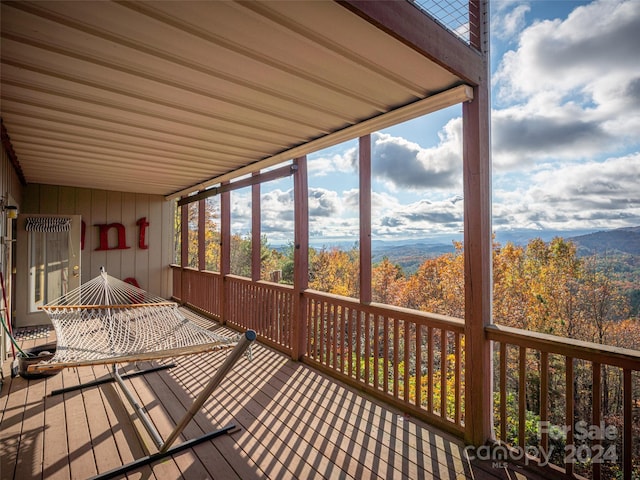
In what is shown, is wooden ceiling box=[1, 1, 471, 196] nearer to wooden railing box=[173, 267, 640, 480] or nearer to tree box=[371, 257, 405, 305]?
wooden railing box=[173, 267, 640, 480]

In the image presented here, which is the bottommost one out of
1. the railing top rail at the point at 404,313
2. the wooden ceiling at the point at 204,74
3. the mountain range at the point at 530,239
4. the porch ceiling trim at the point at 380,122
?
the railing top rail at the point at 404,313

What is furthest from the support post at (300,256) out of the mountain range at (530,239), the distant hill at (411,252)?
the distant hill at (411,252)

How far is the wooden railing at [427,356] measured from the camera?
72.3 inches

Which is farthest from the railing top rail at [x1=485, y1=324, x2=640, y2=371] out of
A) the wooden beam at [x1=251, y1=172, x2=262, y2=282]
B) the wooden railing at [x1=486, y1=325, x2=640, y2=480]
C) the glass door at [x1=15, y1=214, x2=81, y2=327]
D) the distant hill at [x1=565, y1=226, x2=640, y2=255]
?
the distant hill at [x1=565, y1=226, x2=640, y2=255]

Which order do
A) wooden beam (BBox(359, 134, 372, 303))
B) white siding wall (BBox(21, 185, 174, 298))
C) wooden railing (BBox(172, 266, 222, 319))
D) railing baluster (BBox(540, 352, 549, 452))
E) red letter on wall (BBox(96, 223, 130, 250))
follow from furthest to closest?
red letter on wall (BBox(96, 223, 130, 250)) < white siding wall (BBox(21, 185, 174, 298)) < wooden railing (BBox(172, 266, 222, 319)) < wooden beam (BBox(359, 134, 372, 303)) < railing baluster (BBox(540, 352, 549, 452))

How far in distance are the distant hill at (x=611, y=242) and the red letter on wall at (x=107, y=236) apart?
11445 mm

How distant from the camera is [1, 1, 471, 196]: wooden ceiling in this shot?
63.5 inches

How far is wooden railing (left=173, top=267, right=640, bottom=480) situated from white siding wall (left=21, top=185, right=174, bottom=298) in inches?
23.5

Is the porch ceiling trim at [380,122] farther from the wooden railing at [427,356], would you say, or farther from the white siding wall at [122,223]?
the white siding wall at [122,223]

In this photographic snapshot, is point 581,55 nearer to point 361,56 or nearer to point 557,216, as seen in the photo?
point 557,216

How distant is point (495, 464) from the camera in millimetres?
2135

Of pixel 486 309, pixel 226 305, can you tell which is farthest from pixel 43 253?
pixel 486 309

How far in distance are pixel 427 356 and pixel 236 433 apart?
1539 mm

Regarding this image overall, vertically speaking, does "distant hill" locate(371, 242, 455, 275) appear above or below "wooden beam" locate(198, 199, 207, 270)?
Result: below
